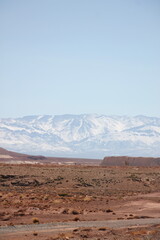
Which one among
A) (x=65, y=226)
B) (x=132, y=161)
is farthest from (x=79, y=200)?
(x=132, y=161)

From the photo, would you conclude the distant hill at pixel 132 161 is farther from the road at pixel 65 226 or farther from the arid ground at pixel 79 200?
the road at pixel 65 226

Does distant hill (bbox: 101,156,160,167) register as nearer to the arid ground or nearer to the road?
the arid ground

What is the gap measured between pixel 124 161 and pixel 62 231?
8523 centimetres

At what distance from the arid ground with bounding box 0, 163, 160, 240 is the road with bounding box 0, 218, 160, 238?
1204 millimetres

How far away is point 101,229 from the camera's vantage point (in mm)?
25953

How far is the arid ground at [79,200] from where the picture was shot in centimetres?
2511

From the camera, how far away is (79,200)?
41.5 meters

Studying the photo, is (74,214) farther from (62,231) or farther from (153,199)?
(153,199)

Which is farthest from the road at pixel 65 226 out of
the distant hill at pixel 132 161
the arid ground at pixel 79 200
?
the distant hill at pixel 132 161

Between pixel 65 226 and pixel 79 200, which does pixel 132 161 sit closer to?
pixel 79 200

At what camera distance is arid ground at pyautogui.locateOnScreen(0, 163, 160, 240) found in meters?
25.1

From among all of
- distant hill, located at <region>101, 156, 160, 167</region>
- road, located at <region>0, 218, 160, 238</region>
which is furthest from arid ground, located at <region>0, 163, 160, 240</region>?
distant hill, located at <region>101, 156, 160, 167</region>

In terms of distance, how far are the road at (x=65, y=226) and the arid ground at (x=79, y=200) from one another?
47.4 inches

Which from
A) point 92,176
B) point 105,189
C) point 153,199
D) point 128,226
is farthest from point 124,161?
point 128,226
